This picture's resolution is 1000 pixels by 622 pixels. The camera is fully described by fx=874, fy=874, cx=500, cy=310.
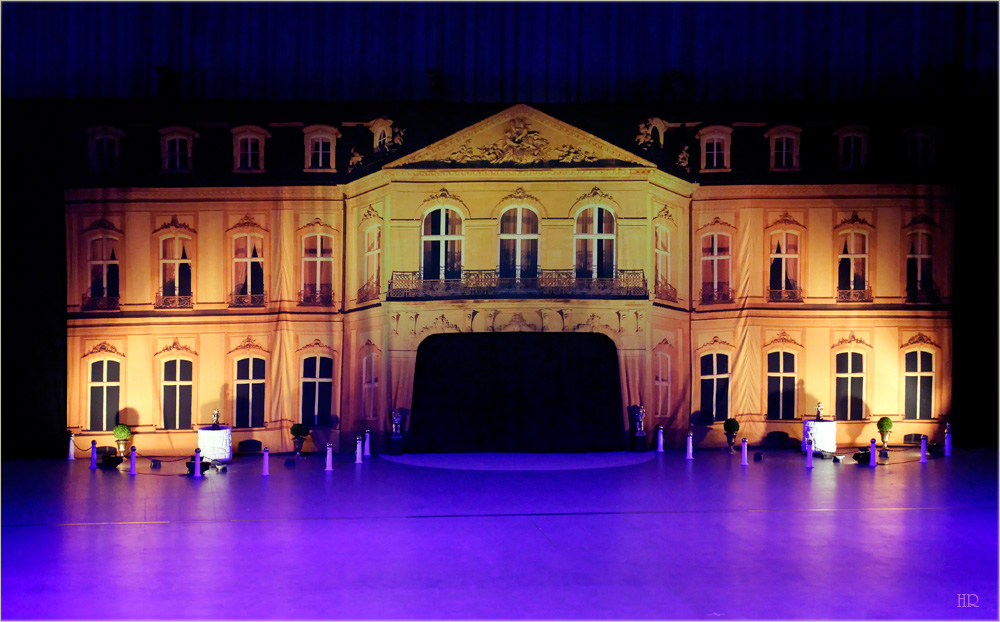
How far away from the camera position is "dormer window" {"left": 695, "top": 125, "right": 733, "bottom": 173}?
52.1 ft

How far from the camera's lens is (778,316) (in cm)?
1611

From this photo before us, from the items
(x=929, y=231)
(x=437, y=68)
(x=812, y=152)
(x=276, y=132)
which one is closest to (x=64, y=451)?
(x=276, y=132)

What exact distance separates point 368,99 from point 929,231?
10488 millimetres

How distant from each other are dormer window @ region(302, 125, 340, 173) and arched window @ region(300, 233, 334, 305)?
47.5 inches

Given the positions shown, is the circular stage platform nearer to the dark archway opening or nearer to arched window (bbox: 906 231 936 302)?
the dark archway opening

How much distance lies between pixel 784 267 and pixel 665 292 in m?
2.33

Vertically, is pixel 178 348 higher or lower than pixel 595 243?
lower

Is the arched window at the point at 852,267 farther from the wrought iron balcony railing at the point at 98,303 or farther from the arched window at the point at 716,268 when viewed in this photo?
the wrought iron balcony railing at the point at 98,303

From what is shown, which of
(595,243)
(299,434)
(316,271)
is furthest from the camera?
(316,271)

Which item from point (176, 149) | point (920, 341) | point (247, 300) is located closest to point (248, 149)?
point (176, 149)

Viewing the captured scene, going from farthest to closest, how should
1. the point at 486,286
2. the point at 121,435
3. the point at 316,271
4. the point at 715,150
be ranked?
the point at 715,150
the point at 316,271
the point at 486,286
the point at 121,435

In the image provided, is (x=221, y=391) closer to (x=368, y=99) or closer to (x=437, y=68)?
(x=368, y=99)

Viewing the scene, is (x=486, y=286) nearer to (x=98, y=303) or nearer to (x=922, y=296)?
(x=98, y=303)

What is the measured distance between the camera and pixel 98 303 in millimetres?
15578
